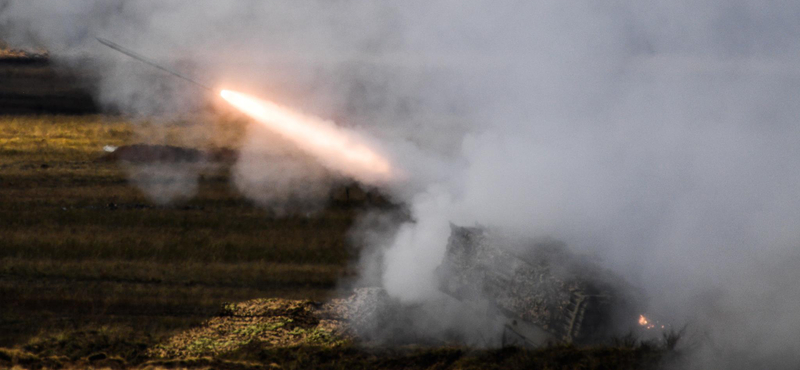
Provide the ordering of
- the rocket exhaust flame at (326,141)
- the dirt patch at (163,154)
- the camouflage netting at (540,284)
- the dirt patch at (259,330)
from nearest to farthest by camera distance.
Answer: the camouflage netting at (540,284) < the dirt patch at (259,330) < the rocket exhaust flame at (326,141) < the dirt patch at (163,154)

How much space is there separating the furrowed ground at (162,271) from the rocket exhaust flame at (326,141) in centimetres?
99

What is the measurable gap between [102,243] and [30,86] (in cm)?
903

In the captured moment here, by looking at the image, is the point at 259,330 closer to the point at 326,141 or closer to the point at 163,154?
the point at 326,141

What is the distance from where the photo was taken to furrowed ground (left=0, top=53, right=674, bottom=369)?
44.5 feet

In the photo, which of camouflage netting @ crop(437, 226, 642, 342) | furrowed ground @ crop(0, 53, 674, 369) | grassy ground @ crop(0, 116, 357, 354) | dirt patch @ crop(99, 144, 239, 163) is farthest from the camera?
dirt patch @ crop(99, 144, 239, 163)

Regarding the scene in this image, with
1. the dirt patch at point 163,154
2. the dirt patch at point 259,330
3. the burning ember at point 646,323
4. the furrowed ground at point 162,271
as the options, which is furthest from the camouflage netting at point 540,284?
the dirt patch at point 163,154

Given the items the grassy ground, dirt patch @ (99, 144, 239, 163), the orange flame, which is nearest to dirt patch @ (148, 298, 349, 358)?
the grassy ground

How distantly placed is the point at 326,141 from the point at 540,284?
27.1 ft

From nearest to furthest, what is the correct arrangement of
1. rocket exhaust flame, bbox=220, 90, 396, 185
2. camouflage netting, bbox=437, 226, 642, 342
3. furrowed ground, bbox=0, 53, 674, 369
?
1. camouflage netting, bbox=437, 226, 642, 342
2. furrowed ground, bbox=0, 53, 674, 369
3. rocket exhaust flame, bbox=220, 90, 396, 185

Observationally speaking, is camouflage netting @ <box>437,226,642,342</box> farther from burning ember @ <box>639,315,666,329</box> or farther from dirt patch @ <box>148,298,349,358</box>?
dirt patch @ <box>148,298,349,358</box>

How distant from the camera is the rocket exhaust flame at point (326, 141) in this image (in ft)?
60.2

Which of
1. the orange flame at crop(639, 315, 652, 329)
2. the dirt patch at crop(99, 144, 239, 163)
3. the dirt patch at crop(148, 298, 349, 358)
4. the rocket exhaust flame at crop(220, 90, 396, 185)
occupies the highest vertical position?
the rocket exhaust flame at crop(220, 90, 396, 185)

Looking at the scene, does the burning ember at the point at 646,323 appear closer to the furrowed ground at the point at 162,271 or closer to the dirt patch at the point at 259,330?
the furrowed ground at the point at 162,271

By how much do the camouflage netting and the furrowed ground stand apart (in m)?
0.65
